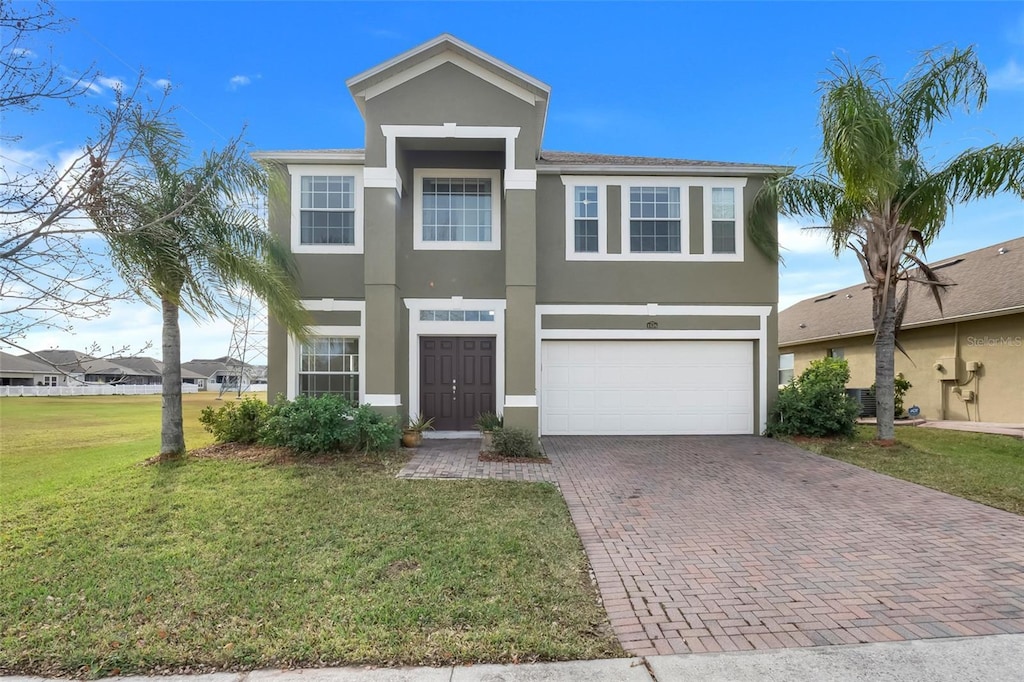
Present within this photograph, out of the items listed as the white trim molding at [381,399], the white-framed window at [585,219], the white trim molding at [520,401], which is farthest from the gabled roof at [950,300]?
the white trim molding at [381,399]

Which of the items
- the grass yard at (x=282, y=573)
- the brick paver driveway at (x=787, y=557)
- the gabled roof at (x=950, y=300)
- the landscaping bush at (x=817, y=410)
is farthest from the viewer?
the gabled roof at (x=950, y=300)

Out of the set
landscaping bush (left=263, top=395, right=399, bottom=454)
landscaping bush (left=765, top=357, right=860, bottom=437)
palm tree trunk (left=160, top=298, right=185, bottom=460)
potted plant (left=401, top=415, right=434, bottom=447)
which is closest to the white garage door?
landscaping bush (left=765, top=357, right=860, bottom=437)

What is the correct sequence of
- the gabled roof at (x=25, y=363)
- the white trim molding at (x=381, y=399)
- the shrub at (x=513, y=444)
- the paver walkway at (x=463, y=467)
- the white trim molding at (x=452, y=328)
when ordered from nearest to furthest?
the gabled roof at (x=25, y=363), the paver walkway at (x=463, y=467), the shrub at (x=513, y=444), the white trim molding at (x=381, y=399), the white trim molding at (x=452, y=328)

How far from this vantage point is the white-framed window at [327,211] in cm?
1167

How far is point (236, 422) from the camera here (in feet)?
35.6

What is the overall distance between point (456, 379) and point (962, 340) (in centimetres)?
1424

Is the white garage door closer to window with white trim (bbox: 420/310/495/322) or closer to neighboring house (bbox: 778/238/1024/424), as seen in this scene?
window with white trim (bbox: 420/310/495/322)

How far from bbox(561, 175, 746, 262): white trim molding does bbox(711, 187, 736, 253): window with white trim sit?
8 centimetres


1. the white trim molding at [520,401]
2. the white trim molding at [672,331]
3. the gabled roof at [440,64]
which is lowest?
the white trim molding at [520,401]

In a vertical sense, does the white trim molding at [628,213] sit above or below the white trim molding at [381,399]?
above

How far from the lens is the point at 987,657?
3.49 m

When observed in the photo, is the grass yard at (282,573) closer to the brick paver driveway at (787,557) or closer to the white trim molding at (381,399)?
the brick paver driveway at (787,557)

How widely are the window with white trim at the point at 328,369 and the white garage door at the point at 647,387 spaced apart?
430 centimetres

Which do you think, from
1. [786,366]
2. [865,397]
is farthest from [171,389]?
[786,366]
